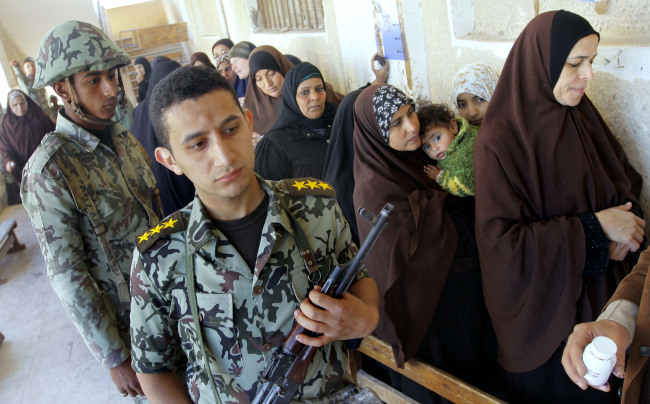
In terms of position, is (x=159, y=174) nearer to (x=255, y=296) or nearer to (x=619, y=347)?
(x=255, y=296)

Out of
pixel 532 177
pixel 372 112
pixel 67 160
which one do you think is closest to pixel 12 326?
pixel 67 160

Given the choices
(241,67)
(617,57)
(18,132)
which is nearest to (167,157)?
(617,57)

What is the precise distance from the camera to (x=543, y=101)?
1.85 metres

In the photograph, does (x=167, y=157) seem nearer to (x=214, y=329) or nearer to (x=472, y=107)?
(x=214, y=329)

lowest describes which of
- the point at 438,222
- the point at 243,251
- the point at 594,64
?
the point at 438,222

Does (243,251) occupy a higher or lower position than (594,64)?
lower

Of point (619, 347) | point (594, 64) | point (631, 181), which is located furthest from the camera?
point (594, 64)

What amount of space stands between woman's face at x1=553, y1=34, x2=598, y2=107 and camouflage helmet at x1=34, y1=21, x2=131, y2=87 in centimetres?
185

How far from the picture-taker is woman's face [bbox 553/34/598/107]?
1.75 m

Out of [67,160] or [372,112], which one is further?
[372,112]

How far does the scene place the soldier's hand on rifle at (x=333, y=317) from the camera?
1144mm

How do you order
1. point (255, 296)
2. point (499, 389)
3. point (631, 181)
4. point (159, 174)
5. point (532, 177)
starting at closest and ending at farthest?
point (255, 296) → point (532, 177) → point (631, 181) → point (499, 389) → point (159, 174)

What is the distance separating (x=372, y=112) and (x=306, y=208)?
3.67 feet

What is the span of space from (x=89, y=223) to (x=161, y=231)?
78 cm
